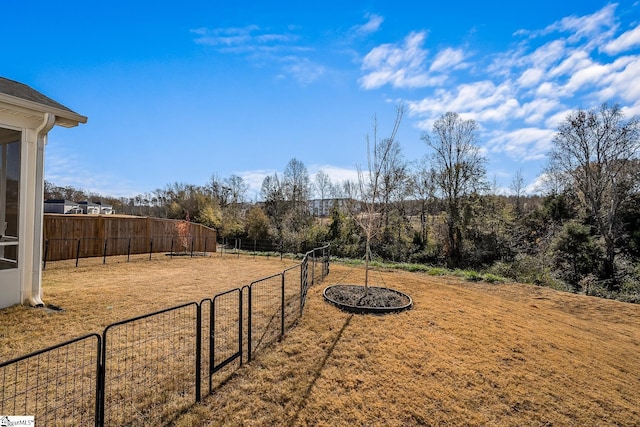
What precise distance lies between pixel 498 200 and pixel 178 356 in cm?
2077

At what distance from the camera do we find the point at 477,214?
Answer: 17.6 meters

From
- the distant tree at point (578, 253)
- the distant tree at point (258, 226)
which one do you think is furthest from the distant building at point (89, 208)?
the distant tree at point (578, 253)

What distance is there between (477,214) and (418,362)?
16.4 metres

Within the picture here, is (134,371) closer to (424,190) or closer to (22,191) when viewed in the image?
(22,191)

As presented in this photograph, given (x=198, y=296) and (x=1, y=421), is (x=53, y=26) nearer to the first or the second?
(x=198, y=296)

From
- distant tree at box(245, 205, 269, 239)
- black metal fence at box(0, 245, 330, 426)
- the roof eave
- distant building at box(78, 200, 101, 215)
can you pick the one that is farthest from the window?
distant building at box(78, 200, 101, 215)

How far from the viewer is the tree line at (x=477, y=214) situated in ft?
37.8

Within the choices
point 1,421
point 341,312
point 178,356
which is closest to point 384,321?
point 341,312

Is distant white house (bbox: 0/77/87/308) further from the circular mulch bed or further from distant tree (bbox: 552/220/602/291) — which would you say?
distant tree (bbox: 552/220/602/291)

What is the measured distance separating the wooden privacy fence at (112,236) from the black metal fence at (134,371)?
25.5 feet

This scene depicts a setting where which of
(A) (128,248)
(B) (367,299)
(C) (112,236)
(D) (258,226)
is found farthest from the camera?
(D) (258,226)

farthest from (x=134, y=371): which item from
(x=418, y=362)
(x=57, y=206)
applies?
(x=57, y=206)

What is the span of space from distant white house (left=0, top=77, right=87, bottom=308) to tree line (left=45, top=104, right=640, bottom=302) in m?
6.49

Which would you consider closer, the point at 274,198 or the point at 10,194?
the point at 10,194
